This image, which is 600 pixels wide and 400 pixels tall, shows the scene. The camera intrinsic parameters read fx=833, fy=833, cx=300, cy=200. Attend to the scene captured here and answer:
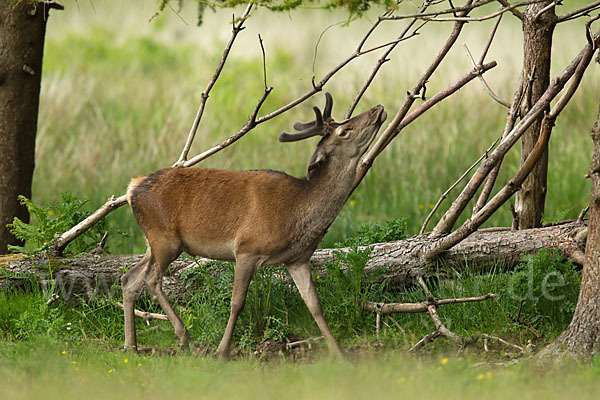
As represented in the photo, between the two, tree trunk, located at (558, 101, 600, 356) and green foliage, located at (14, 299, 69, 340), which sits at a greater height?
tree trunk, located at (558, 101, 600, 356)

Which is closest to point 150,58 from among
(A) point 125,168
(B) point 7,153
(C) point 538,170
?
(A) point 125,168

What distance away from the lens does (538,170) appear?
7.71m

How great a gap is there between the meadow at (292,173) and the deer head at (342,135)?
33.4 inches

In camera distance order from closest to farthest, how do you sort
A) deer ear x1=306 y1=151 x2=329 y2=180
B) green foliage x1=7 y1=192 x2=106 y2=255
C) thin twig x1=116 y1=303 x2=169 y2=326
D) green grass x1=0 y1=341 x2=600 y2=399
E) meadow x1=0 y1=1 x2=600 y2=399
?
green grass x1=0 y1=341 x2=600 y2=399 → meadow x1=0 y1=1 x2=600 y2=399 → deer ear x1=306 y1=151 x2=329 y2=180 → thin twig x1=116 y1=303 x2=169 y2=326 → green foliage x1=7 y1=192 x2=106 y2=255

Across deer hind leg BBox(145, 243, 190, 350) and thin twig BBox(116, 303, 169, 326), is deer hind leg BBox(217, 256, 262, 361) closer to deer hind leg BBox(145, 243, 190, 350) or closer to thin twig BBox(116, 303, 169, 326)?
deer hind leg BBox(145, 243, 190, 350)

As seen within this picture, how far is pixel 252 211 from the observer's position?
6316mm

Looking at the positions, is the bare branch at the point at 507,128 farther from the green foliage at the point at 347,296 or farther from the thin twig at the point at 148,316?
the thin twig at the point at 148,316

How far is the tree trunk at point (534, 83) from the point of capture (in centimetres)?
745

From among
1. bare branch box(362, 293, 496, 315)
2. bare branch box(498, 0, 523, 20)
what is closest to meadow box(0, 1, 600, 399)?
bare branch box(362, 293, 496, 315)

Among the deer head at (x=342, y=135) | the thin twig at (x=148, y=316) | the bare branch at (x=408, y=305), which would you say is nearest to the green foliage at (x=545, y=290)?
the bare branch at (x=408, y=305)

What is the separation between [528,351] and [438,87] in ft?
29.8

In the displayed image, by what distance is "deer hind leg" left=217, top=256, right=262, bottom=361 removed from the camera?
623cm

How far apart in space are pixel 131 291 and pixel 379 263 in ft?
7.10

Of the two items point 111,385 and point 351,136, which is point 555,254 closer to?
point 351,136
